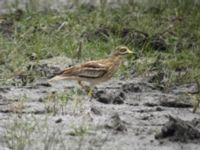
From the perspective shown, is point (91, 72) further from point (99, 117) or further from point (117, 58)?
point (99, 117)

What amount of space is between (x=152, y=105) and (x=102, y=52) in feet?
6.84

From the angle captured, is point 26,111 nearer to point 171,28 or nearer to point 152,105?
point 152,105

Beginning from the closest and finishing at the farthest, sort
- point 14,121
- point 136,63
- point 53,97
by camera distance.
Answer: point 14,121 < point 53,97 < point 136,63

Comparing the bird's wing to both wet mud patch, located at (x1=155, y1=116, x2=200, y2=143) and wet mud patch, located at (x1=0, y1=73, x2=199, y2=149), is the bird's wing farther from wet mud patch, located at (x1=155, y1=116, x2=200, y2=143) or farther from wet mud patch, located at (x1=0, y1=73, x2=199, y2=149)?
wet mud patch, located at (x1=155, y1=116, x2=200, y2=143)

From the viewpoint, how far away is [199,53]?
37.2 ft

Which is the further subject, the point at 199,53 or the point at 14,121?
the point at 199,53

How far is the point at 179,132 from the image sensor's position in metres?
7.93

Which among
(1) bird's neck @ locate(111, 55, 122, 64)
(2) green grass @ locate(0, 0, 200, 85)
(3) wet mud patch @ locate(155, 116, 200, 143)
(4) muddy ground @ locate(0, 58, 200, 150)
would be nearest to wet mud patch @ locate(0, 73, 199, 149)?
(4) muddy ground @ locate(0, 58, 200, 150)

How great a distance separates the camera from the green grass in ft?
35.8

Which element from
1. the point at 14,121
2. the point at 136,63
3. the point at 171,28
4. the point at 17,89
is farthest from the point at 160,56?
the point at 14,121

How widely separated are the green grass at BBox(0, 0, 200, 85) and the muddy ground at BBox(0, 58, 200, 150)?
459 mm

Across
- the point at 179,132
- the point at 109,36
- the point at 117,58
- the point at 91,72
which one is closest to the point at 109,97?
the point at 91,72

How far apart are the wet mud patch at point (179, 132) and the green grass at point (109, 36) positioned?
2306mm

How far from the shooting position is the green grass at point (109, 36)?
10.9 meters
